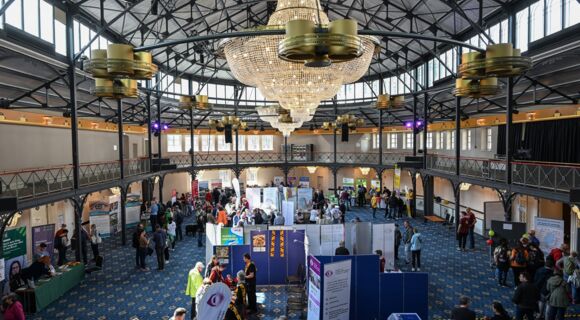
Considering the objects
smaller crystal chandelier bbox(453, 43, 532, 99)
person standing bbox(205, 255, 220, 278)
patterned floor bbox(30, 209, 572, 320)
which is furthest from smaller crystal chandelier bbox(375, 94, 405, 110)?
smaller crystal chandelier bbox(453, 43, 532, 99)

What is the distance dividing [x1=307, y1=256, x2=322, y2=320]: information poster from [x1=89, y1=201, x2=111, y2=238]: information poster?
11.7m

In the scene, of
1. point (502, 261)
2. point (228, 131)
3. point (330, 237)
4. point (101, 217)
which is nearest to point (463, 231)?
point (502, 261)

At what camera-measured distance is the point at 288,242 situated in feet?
33.6

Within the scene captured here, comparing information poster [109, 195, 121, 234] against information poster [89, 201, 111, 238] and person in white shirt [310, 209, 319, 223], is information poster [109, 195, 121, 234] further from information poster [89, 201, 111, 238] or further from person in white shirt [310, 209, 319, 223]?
person in white shirt [310, 209, 319, 223]

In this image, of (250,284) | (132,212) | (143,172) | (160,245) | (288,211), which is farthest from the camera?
(143,172)

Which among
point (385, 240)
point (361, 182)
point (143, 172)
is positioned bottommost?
point (385, 240)

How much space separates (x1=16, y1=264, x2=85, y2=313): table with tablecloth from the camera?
8.46 meters

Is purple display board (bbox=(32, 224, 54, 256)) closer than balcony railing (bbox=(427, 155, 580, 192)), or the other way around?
balcony railing (bbox=(427, 155, 580, 192))

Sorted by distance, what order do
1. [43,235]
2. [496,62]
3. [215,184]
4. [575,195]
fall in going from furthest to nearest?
[215,184] < [43,235] < [575,195] < [496,62]

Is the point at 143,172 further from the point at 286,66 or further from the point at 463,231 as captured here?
the point at 463,231

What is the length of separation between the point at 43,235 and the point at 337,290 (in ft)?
31.2

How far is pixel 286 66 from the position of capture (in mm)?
6023

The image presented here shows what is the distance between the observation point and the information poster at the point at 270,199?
17.1 m

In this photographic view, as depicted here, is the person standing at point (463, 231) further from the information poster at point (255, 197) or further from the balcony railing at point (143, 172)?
the information poster at point (255, 197)
